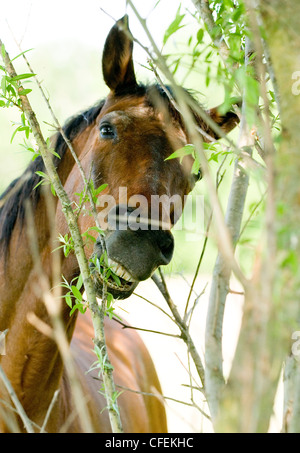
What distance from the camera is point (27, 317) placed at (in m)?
2.54

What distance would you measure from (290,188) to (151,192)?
1.51m

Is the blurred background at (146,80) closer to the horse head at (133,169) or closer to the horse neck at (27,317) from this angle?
the horse head at (133,169)

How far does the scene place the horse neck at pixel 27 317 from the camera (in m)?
2.54

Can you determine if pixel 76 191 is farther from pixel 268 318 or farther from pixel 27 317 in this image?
pixel 268 318

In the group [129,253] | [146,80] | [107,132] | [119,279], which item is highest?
[146,80]

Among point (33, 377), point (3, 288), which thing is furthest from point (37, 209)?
point (33, 377)

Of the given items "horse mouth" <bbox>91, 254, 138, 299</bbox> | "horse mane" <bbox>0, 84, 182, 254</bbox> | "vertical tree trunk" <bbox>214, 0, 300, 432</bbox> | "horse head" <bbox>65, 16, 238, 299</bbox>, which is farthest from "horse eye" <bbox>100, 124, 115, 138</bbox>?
"vertical tree trunk" <bbox>214, 0, 300, 432</bbox>

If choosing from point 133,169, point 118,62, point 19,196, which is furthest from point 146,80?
point 19,196

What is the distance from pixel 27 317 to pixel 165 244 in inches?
31.2

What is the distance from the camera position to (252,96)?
98 cm

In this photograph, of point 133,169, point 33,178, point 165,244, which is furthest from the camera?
point 33,178

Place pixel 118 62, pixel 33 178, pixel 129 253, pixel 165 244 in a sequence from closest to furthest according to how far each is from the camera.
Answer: pixel 129 253 → pixel 165 244 → pixel 33 178 → pixel 118 62

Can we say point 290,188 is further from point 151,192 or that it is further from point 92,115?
point 92,115

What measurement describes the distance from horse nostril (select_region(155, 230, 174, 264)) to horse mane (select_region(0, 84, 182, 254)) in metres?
0.67
